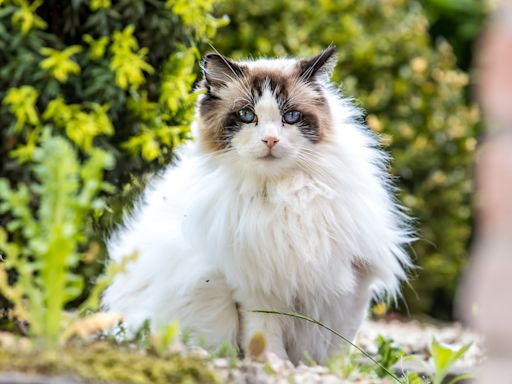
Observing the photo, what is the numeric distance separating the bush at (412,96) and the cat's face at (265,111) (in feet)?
12.8

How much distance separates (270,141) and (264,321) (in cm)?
82

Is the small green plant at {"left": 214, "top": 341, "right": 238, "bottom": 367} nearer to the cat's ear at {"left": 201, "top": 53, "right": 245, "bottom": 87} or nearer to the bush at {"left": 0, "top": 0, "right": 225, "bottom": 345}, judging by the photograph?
the cat's ear at {"left": 201, "top": 53, "right": 245, "bottom": 87}

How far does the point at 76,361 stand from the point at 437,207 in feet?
21.5

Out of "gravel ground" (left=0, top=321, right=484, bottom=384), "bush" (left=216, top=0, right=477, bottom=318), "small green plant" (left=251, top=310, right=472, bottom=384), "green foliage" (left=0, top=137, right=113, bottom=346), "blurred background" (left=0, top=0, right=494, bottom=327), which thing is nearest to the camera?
"gravel ground" (left=0, top=321, right=484, bottom=384)

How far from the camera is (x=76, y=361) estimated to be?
2.29 metres

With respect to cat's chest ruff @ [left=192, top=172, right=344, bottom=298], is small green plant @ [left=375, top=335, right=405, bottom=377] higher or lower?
lower

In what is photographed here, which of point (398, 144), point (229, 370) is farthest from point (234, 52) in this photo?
point (229, 370)

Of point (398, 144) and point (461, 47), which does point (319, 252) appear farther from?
point (398, 144)

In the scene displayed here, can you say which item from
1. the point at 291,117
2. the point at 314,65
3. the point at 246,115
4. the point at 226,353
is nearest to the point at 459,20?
the point at 314,65

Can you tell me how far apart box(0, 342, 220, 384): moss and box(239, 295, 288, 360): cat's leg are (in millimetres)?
1108

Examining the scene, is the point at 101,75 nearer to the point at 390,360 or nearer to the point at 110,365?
the point at 390,360

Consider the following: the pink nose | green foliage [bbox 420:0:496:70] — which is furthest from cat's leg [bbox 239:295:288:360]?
green foliage [bbox 420:0:496:70]

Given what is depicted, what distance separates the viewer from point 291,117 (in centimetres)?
367

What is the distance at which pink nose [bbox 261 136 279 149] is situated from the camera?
3.50m
